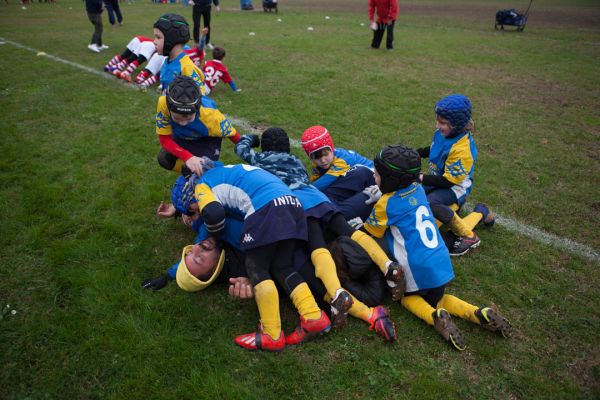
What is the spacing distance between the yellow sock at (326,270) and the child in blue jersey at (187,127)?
121 cm

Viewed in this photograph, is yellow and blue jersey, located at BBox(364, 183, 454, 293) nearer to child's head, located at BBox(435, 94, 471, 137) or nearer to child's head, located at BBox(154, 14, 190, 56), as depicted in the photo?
child's head, located at BBox(435, 94, 471, 137)

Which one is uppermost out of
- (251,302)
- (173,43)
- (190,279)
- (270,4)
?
(270,4)

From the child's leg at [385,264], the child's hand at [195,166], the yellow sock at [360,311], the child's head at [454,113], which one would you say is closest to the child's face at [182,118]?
the child's hand at [195,166]

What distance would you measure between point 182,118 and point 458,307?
2.69 m

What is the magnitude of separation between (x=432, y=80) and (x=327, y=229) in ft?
22.0

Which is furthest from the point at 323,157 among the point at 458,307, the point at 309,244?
the point at 458,307

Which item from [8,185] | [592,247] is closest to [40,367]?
[8,185]

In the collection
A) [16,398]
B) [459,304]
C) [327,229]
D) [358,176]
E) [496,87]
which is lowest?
[16,398]

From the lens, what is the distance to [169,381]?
240 centimetres

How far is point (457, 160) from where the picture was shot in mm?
3777

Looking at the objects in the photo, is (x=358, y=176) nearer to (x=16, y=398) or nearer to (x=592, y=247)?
(x=592, y=247)

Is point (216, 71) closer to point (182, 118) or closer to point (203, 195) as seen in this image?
point (182, 118)

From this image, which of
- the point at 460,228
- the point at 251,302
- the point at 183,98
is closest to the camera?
the point at 251,302

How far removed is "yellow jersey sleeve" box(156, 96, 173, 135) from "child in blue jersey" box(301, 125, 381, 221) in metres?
1.28
